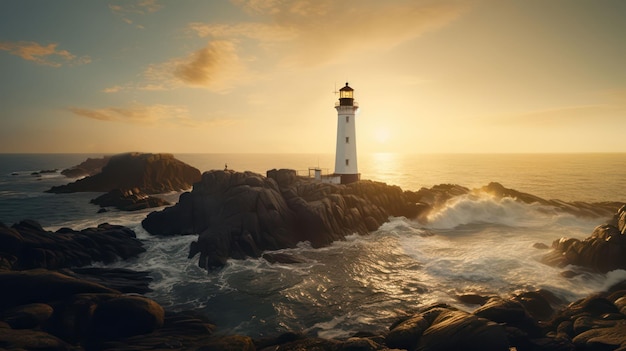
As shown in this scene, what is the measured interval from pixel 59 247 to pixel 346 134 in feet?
114

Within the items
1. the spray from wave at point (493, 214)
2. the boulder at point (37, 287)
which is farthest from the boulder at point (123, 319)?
the spray from wave at point (493, 214)

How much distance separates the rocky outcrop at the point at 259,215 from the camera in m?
28.9

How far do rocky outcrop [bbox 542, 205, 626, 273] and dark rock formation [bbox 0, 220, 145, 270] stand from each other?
35706mm

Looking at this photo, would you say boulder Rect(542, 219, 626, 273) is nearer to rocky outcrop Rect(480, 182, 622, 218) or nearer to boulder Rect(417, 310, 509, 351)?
boulder Rect(417, 310, 509, 351)

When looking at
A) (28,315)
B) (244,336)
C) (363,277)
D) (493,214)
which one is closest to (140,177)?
(28,315)

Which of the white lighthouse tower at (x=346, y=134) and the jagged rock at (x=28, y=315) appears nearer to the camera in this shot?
the jagged rock at (x=28, y=315)

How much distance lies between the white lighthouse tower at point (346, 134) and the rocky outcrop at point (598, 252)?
26081 mm

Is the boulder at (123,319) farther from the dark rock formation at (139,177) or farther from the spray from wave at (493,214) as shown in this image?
the dark rock formation at (139,177)

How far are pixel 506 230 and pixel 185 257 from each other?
117 ft

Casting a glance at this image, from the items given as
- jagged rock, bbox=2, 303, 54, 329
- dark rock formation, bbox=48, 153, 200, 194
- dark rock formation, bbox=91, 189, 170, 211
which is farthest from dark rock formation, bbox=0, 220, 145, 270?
dark rock formation, bbox=48, 153, 200, 194

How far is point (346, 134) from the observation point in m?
46.8

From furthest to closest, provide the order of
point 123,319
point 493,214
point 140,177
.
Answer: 1. point 140,177
2. point 493,214
3. point 123,319

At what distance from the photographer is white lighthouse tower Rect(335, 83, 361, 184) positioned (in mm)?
46594

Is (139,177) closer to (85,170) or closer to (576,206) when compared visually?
(85,170)
